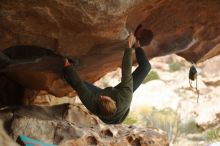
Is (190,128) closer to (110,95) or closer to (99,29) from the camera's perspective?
(110,95)

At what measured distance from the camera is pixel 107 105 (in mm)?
4977

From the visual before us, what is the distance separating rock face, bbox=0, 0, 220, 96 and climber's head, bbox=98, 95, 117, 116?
823mm

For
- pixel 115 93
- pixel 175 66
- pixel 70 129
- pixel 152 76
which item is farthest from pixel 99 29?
pixel 175 66

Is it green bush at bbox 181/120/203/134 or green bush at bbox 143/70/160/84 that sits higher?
green bush at bbox 143/70/160/84

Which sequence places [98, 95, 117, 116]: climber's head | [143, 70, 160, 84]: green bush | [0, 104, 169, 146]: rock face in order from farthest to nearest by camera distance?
[143, 70, 160, 84]: green bush < [98, 95, 117, 116]: climber's head < [0, 104, 169, 146]: rock face

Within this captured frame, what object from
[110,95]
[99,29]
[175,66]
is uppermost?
[175,66]

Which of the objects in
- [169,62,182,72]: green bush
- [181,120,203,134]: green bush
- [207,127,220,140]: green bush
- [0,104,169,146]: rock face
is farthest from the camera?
[169,62,182,72]: green bush

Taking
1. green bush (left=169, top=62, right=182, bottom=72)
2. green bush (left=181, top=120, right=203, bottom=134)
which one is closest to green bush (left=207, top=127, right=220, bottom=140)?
green bush (left=181, top=120, right=203, bottom=134)

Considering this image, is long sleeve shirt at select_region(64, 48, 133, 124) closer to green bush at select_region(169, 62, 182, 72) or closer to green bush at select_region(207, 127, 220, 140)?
green bush at select_region(207, 127, 220, 140)

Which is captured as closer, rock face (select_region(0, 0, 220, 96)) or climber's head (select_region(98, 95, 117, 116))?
rock face (select_region(0, 0, 220, 96))

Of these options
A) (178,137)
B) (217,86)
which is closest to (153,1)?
(178,137)

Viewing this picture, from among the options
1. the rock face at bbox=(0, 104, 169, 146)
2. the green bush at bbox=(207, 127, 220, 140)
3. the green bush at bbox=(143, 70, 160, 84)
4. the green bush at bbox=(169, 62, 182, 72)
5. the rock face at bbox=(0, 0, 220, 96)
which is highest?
the green bush at bbox=(169, 62, 182, 72)

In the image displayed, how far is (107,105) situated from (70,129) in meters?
0.54

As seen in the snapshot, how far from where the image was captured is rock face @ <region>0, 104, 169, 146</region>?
15.9 ft
